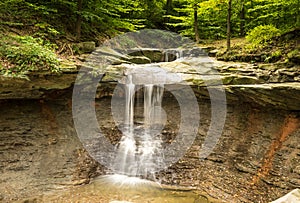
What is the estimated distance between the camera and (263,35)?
750cm

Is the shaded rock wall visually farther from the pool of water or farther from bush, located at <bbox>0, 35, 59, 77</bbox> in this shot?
bush, located at <bbox>0, 35, 59, 77</bbox>

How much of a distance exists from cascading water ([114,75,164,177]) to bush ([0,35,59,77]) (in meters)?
2.63

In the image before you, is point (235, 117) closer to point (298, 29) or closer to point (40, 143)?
point (298, 29)

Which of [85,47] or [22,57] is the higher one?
[85,47]

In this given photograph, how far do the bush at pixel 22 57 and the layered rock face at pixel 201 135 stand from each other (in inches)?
9.0

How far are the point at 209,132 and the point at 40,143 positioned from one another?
5.23 meters

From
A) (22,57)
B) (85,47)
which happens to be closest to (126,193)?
(22,57)

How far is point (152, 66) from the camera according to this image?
8422 millimetres

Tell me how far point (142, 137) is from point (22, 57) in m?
4.70

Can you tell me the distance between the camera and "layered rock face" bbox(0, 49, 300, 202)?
5.68 metres

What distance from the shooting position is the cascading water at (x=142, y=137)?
25.9 ft

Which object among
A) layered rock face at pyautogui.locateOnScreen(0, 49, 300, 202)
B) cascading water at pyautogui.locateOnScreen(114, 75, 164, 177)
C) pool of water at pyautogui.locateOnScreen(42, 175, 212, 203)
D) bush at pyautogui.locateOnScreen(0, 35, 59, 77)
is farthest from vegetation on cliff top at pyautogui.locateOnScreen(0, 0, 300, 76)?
pool of water at pyautogui.locateOnScreen(42, 175, 212, 203)

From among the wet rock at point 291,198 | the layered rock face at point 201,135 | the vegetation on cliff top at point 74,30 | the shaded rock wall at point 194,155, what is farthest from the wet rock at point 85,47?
the wet rock at point 291,198

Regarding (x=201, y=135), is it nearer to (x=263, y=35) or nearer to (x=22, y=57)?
(x=263, y=35)
